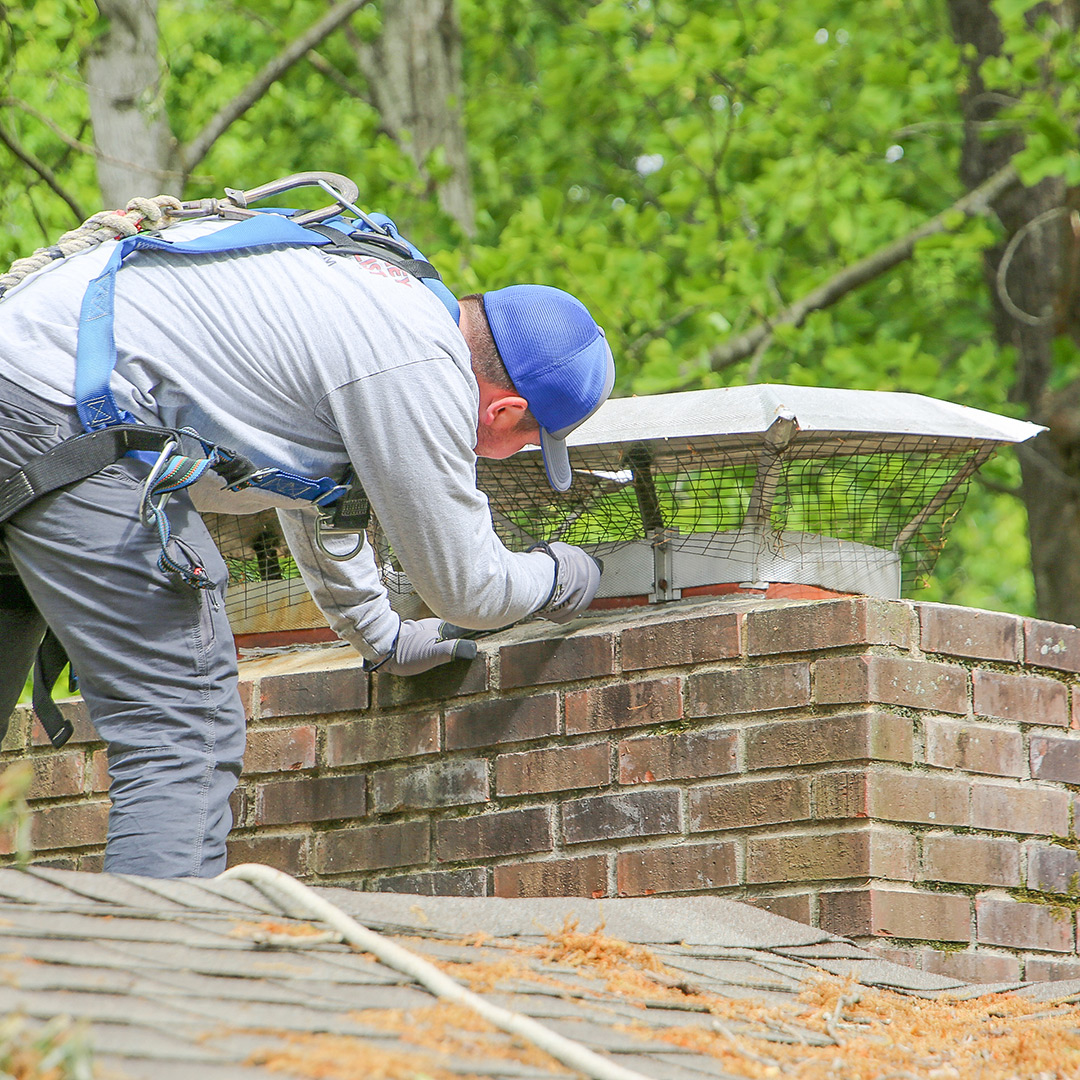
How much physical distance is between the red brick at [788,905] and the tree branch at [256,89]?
482 cm

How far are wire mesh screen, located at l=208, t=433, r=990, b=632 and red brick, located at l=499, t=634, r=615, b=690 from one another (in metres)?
0.25

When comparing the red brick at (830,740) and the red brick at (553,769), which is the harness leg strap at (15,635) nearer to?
the red brick at (553,769)

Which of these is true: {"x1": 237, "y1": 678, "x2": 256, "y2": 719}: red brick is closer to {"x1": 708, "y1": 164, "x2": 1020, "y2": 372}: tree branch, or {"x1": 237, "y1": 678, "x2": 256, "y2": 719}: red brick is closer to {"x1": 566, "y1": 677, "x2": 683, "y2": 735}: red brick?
{"x1": 566, "y1": 677, "x2": 683, "y2": 735}: red brick

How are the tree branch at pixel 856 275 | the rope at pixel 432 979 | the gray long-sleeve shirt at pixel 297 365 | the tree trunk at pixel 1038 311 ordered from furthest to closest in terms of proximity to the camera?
1. the tree branch at pixel 856 275
2. the tree trunk at pixel 1038 311
3. the gray long-sleeve shirt at pixel 297 365
4. the rope at pixel 432 979

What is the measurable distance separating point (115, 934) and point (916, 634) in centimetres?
171

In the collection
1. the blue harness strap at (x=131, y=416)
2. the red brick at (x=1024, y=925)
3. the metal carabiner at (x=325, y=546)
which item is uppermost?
the blue harness strap at (x=131, y=416)

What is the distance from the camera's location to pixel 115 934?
150 cm

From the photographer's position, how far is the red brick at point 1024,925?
2.64 m

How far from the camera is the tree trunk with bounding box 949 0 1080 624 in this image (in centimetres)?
660

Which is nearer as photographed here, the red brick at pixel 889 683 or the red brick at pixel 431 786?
the red brick at pixel 889 683

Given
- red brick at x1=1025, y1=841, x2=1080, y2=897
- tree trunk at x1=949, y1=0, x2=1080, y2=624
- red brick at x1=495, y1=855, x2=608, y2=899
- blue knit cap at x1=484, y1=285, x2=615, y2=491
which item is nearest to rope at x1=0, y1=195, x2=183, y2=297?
blue knit cap at x1=484, y1=285, x2=615, y2=491

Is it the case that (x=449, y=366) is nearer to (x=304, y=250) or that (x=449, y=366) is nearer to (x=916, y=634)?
(x=304, y=250)

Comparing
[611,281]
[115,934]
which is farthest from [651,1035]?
[611,281]

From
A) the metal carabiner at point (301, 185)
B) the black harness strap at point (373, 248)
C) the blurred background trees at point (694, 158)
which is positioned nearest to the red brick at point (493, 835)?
the black harness strap at point (373, 248)
